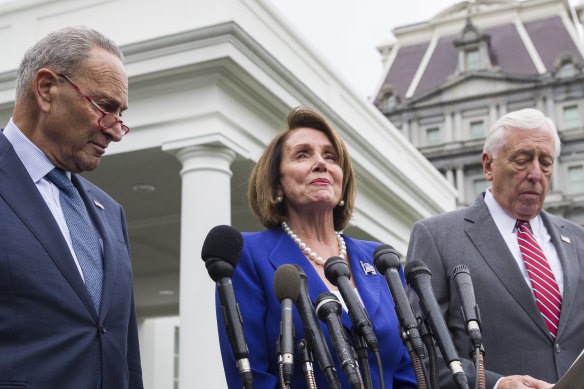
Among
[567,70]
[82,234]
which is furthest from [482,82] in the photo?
[82,234]

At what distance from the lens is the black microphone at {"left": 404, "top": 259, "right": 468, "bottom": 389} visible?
2287 millimetres

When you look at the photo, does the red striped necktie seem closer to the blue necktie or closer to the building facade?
the blue necktie

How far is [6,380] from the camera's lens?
7.75 feet

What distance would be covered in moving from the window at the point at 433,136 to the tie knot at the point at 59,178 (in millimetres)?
44156

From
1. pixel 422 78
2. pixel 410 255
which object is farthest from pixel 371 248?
pixel 422 78

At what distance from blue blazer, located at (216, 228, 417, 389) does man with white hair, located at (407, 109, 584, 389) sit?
358 millimetres

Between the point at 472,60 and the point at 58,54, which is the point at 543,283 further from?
the point at 472,60

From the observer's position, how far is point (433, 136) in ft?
152

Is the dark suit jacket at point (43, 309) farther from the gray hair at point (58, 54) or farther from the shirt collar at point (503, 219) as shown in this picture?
the shirt collar at point (503, 219)

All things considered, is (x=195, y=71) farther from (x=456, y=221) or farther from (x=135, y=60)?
(x=456, y=221)

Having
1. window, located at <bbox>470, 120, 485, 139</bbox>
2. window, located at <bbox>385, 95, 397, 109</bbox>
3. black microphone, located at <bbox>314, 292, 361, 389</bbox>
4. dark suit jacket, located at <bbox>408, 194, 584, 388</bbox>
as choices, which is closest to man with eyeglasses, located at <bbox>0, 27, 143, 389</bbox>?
black microphone, located at <bbox>314, 292, 361, 389</bbox>

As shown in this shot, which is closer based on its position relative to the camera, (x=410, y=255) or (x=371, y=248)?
(x=371, y=248)

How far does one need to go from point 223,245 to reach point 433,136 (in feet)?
147

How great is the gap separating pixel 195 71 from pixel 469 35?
41.6 m
